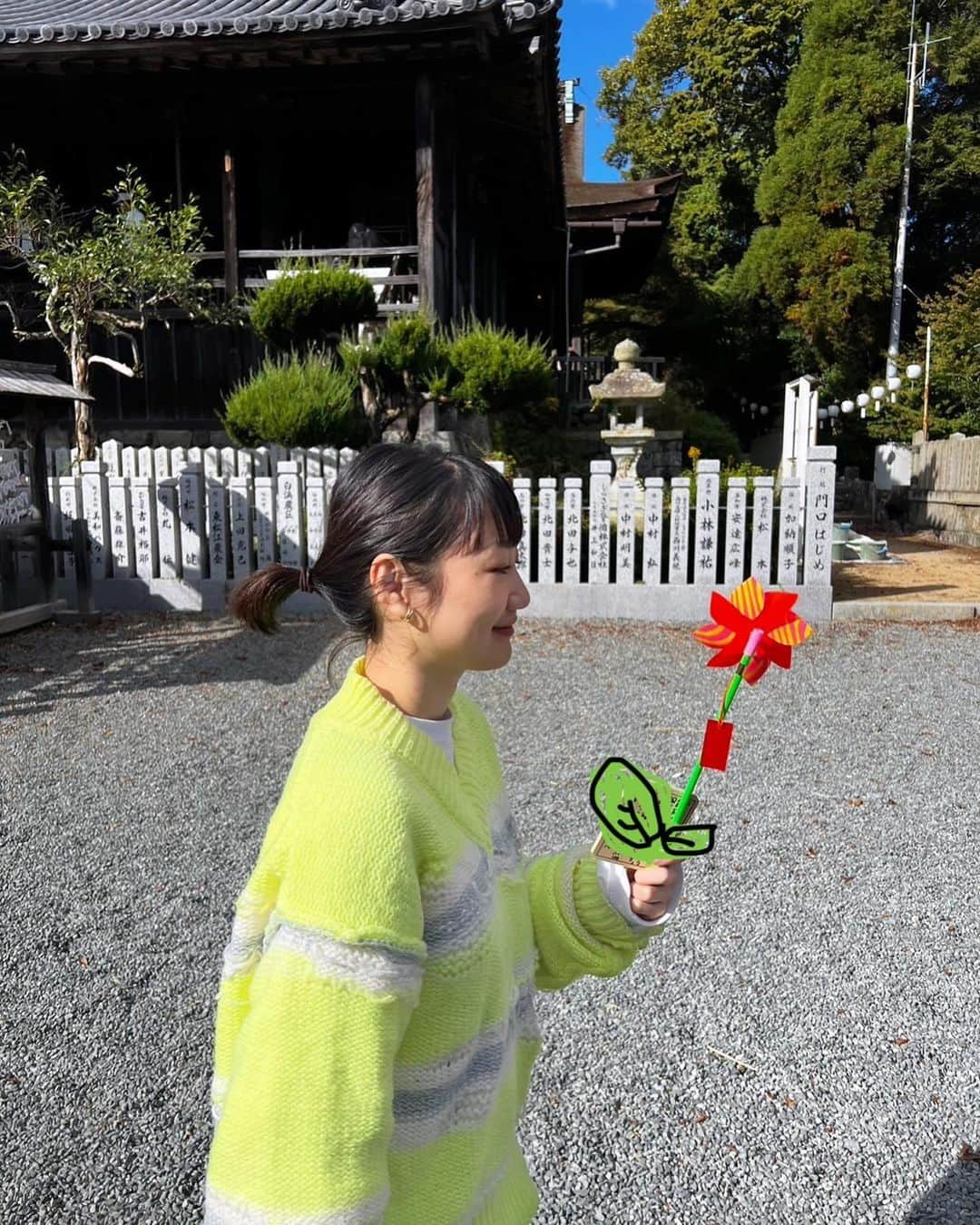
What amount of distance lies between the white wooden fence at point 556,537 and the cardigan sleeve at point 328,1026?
687cm

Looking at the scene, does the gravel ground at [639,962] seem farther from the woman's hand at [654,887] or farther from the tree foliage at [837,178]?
the tree foliage at [837,178]

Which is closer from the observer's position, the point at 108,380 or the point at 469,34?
the point at 469,34

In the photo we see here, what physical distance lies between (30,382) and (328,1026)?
23.6 ft

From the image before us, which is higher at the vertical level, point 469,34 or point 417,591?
point 469,34

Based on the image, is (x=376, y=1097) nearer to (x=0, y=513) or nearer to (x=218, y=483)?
(x=0, y=513)

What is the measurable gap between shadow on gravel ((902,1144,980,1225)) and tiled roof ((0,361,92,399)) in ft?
22.6

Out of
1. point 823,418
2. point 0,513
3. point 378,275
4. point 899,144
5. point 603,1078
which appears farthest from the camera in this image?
point 823,418

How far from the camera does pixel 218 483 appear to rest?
8117 mm

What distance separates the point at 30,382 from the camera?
6.93m

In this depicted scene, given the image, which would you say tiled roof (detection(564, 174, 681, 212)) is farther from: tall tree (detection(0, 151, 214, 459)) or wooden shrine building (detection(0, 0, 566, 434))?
tall tree (detection(0, 151, 214, 459))

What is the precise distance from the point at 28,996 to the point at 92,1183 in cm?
80

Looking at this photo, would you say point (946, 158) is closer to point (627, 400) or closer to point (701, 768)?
point (627, 400)

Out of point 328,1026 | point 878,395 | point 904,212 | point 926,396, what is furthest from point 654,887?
point 904,212

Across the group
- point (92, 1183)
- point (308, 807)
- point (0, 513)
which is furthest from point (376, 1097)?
point (0, 513)
